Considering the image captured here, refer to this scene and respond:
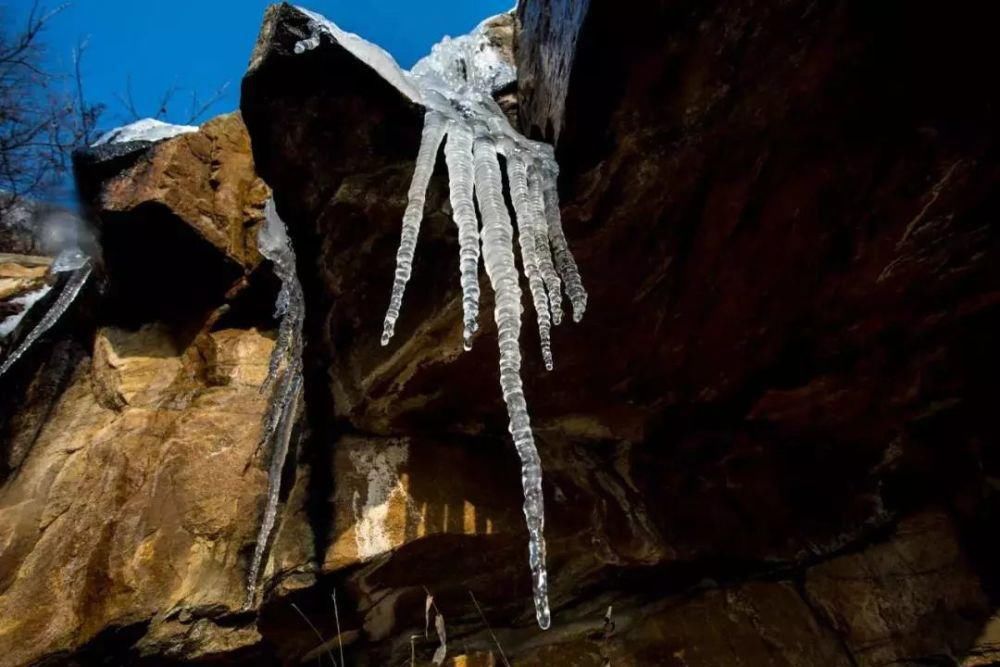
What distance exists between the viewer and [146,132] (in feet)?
16.3

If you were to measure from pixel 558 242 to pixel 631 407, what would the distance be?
1.43 m

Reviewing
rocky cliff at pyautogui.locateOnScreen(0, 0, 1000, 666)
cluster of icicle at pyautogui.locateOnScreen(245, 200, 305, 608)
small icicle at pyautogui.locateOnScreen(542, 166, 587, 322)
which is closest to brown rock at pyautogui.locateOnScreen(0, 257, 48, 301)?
rocky cliff at pyautogui.locateOnScreen(0, 0, 1000, 666)

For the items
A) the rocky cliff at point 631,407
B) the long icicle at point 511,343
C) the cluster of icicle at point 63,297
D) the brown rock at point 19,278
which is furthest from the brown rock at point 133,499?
the long icicle at point 511,343

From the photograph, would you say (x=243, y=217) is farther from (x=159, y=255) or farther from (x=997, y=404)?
(x=997, y=404)

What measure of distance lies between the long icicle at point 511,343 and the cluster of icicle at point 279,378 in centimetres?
139

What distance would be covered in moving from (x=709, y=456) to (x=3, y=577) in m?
4.50

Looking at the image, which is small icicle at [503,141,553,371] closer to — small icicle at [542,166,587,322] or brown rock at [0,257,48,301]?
small icicle at [542,166,587,322]

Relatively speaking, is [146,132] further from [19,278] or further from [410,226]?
[410,226]

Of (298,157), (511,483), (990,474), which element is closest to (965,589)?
(990,474)

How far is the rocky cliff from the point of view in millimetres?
2088

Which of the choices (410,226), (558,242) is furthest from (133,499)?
(558,242)

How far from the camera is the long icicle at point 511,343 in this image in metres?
1.97

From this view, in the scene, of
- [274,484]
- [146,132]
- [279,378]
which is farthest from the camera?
[146,132]

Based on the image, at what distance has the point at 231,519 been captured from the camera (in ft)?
11.5
